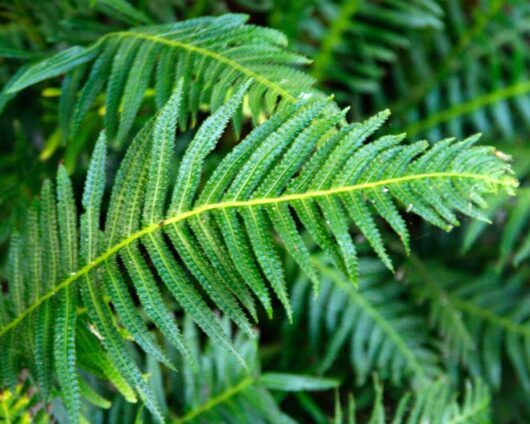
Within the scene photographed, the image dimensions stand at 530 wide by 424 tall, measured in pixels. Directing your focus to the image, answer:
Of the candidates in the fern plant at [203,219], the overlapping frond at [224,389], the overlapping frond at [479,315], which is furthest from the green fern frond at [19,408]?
the overlapping frond at [479,315]

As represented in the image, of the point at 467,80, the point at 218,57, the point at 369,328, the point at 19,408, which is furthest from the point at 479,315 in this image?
the point at 19,408

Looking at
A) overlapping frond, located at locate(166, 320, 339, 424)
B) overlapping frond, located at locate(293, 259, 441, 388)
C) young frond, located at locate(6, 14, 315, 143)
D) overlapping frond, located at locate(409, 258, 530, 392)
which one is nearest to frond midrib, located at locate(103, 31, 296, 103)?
young frond, located at locate(6, 14, 315, 143)

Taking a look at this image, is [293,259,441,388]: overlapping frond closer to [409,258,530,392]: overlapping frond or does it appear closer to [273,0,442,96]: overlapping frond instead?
[409,258,530,392]: overlapping frond

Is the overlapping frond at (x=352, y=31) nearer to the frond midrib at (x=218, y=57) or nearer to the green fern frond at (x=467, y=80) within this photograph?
the green fern frond at (x=467, y=80)

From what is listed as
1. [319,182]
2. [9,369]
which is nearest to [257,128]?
[319,182]

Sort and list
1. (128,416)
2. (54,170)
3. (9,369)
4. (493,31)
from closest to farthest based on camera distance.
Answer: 1. (9,369)
2. (128,416)
3. (54,170)
4. (493,31)

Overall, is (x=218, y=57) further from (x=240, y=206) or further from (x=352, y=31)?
(x=352, y=31)

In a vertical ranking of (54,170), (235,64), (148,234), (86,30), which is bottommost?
(148,234)

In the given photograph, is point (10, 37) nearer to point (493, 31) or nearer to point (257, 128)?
point (257, 128)
